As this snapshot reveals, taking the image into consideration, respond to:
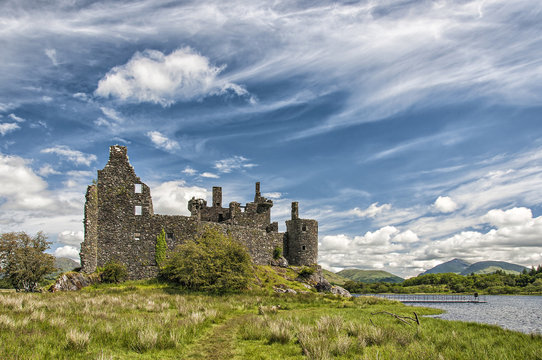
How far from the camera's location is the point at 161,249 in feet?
107

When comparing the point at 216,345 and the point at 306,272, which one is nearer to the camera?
the point at 216,345

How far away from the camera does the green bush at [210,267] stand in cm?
2886

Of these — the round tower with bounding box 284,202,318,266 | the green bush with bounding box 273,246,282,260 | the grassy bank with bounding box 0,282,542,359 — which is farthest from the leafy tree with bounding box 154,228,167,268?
the round tower with bounding box 284,202,318,266

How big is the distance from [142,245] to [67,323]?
21359 mm

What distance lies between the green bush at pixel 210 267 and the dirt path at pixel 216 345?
49.1 feet

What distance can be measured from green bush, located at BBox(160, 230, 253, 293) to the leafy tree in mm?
875

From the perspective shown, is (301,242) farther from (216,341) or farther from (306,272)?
(216,341)

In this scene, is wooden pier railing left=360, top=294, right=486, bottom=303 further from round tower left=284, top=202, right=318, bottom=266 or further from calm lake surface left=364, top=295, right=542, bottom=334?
round tower left=284, top=202, right=318, bottom=266

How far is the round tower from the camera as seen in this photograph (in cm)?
4878

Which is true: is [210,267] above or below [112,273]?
above

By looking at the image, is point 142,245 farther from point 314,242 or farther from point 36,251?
point 314,242

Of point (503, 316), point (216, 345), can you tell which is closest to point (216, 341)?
point (216, 345)

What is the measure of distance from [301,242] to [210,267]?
2213 centimetres

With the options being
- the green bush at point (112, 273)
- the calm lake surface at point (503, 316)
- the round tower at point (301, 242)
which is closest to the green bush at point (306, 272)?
the round tower at point (301, 242)
